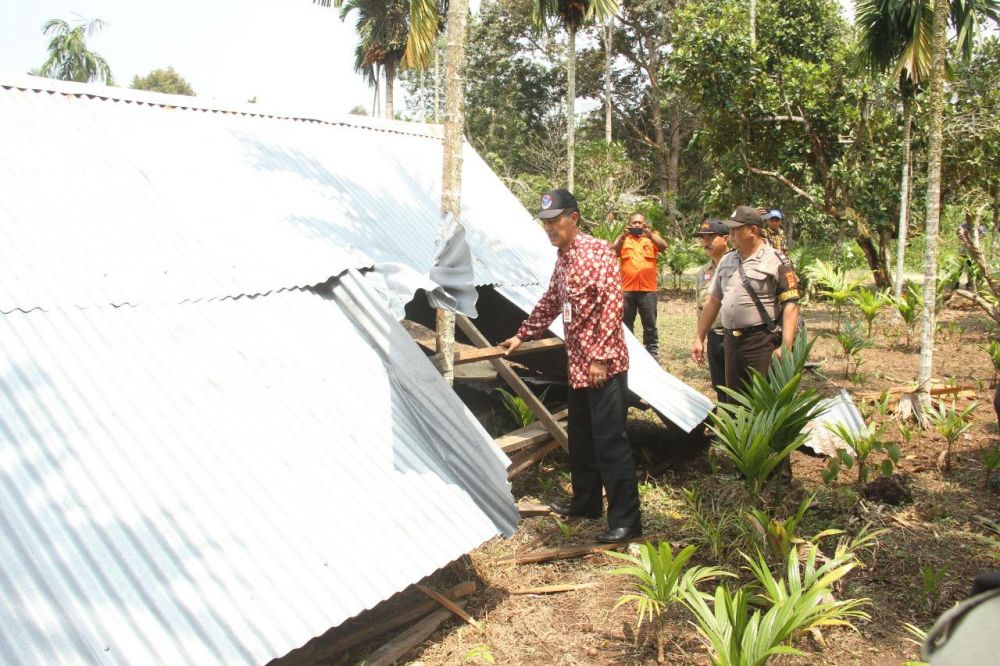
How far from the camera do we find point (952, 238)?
19.9 m

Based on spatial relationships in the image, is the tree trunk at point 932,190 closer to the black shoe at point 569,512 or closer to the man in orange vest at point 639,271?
the man in orange vest at point 639,271

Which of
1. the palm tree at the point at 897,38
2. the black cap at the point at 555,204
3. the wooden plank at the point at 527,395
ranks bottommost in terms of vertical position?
the wooden plank at the point at 527,395

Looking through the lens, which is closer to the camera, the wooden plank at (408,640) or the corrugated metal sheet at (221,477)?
the corrugated metal sheet at (221,477)

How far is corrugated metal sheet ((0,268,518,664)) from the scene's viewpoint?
2523 mm

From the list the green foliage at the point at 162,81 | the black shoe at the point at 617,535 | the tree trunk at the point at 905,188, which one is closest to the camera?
the black shoe at the point at 617,535

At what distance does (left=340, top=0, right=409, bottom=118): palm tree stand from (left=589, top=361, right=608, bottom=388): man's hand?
24.0m

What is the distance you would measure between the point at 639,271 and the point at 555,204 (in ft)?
13.2

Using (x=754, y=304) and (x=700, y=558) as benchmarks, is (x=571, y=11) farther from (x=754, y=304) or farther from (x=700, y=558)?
(x=700, y=558)

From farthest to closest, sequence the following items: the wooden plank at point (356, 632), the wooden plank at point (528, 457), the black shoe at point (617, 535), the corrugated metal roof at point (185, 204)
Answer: the wooden plank at point (528, 457) → the black shoe at point (617, 535) → the corrugated metal roof at point (185, 204) → the wooden plank at point (356, 632)

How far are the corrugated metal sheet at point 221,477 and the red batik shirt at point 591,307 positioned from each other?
753 millimetres

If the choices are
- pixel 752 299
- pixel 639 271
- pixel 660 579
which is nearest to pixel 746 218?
pixel 752 299

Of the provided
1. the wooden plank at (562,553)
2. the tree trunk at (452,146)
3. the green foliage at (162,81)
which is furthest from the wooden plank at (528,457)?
the green foliage at (162,81)

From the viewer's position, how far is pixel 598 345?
4.24m

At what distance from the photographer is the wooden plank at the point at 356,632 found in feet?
11.0
